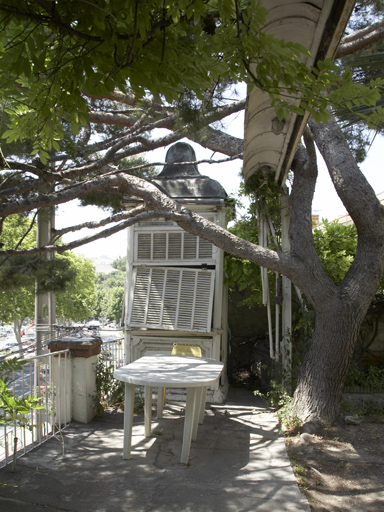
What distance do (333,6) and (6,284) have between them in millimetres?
6164

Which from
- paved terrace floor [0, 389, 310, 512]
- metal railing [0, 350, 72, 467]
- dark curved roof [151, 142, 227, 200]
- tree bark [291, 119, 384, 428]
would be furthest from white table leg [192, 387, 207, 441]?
dark curved roof [151, 142, 227, 200]

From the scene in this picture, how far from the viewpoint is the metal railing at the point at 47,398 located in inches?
177

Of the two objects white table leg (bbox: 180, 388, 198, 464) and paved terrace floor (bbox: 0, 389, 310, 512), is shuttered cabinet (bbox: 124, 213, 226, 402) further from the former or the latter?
white table leg (bbox: 180, 388, 198, 464)

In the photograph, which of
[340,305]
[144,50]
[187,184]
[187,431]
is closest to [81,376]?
[187,431]

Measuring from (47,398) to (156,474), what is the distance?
1.65 meters

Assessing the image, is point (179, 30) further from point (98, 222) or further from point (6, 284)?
point (6, 284)

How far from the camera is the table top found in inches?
158

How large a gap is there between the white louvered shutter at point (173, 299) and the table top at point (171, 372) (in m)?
1.55

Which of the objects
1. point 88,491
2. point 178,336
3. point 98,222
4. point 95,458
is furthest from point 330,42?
point 178,336

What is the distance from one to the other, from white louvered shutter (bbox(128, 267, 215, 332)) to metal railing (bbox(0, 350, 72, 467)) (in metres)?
2.20

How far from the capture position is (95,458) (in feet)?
14.0

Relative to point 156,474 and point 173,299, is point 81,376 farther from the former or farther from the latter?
point 173,299

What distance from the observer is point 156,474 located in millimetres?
3920

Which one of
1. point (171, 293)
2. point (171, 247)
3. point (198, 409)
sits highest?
point (171, 247)
